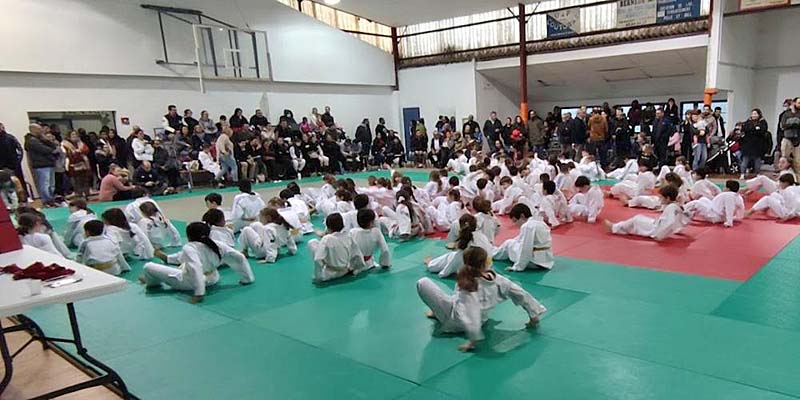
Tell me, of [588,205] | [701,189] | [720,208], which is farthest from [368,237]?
[701,189]

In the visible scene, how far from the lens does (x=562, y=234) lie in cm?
705

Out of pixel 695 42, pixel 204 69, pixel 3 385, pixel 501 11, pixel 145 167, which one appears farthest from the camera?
pixel 501 11

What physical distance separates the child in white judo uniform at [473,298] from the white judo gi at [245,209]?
14.7 feet

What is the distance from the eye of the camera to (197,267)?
4957 mm

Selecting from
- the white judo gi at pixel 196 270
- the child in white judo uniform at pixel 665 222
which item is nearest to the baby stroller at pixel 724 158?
the child in white judo uniform at pixel 665 222

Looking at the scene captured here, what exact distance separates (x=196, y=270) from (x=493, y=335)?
9.83ft

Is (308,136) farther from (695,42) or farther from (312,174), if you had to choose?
(695,42)

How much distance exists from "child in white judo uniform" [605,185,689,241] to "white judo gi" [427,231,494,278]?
101 inches

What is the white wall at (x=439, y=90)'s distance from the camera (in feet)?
60.2

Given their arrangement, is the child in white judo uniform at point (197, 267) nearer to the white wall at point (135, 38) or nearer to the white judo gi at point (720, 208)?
the white judo gi at point (720, 208)

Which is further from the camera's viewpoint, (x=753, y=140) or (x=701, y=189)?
(x=753, y=140)

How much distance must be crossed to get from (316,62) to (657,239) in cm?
1370

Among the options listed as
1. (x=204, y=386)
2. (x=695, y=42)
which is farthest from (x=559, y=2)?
(x=204, y=386)

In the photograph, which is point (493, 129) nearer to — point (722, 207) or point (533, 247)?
point (722, 207)
